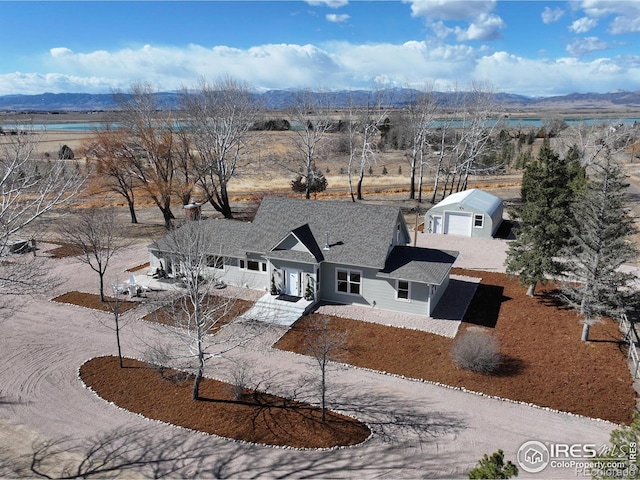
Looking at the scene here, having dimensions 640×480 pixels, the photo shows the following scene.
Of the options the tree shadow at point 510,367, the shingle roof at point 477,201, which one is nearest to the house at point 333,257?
the tree shadow at point 510,367

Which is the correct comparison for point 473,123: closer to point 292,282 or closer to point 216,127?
point 216,127

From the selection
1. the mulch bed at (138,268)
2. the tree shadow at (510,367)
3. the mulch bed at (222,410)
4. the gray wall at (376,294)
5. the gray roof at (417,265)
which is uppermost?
the gray roof at (417,265)

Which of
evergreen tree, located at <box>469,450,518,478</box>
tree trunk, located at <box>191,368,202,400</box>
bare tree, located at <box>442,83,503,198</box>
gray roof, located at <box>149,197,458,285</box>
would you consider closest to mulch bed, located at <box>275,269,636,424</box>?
gray roof, located at <box>149,197,458,285</box>

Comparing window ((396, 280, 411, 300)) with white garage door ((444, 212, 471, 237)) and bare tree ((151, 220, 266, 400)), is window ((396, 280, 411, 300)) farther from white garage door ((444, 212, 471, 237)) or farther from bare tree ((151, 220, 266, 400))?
white garage door ((444, 212, 471, 237))

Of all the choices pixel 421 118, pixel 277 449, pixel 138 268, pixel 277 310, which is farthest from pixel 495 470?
pixel 421 118

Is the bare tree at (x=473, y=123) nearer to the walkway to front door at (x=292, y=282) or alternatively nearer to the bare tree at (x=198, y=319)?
the walkway to front door at (x=292, y=282)
